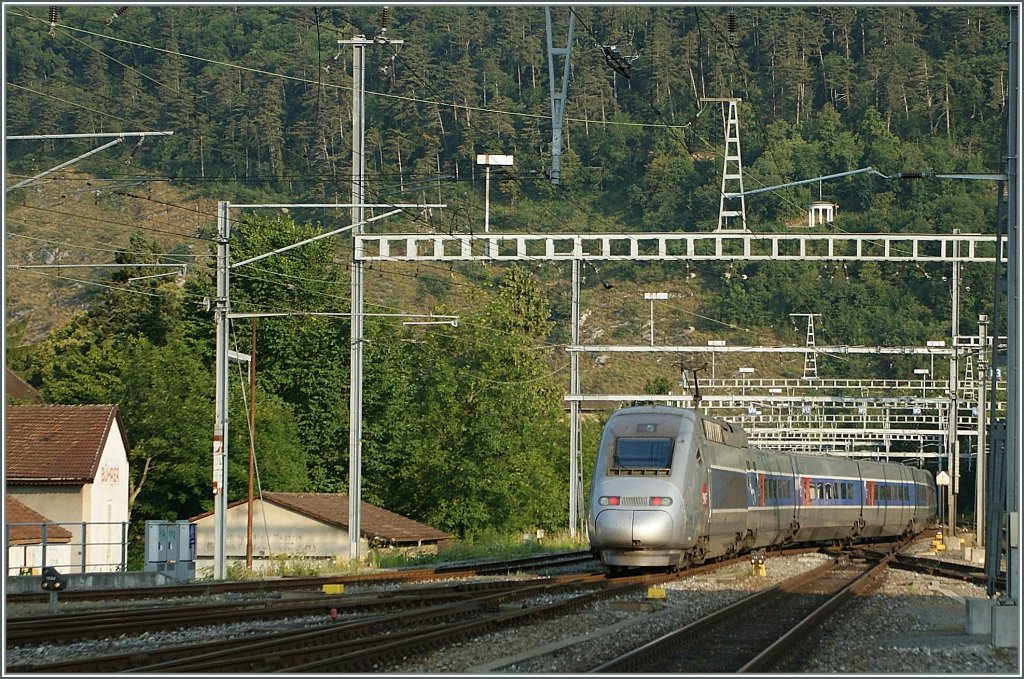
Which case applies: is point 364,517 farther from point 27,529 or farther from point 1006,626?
point 1006,626

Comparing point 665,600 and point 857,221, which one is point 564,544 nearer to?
point 665,600

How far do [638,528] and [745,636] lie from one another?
9449mm

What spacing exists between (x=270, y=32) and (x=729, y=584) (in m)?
157

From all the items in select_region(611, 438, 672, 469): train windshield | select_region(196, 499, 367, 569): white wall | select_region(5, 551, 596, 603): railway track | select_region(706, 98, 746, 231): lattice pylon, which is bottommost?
select_region(196, 499, 367, 569): white wall

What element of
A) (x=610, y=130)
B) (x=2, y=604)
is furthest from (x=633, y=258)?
(x=610, y=130)

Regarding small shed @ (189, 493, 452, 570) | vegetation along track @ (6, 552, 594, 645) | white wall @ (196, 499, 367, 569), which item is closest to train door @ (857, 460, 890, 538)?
small shed @ (189, 493, 452, 570)

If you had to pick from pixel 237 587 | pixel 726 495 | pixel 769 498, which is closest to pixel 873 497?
pixel 769 498

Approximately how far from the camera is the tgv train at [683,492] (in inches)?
1078

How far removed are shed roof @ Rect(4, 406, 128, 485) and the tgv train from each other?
69.6 ft

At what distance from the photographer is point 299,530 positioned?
4928 centimetres

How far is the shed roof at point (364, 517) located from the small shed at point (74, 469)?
125 inches

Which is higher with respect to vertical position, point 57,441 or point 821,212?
point 821,212

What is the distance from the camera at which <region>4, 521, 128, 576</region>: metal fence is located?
31875 mm

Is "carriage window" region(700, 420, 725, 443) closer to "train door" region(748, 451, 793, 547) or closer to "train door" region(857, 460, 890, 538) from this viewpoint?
"train door" region(748, 451, 793, 547)
